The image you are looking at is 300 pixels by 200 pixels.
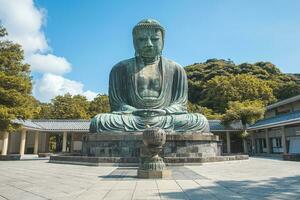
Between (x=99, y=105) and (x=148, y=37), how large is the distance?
80.0ft

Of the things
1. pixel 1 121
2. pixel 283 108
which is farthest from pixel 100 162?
pixel 283 108

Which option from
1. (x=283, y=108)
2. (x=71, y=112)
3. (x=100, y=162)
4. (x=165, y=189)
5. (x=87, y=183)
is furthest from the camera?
(x=71, y=112)

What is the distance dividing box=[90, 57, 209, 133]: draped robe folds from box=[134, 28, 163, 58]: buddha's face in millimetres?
530

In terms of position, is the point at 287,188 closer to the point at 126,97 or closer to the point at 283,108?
the point at 126,97

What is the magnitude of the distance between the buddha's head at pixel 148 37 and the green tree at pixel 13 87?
642cm

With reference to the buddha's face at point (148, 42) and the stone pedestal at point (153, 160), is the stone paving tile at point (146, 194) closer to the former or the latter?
the stone pedestal at point (153, 160)

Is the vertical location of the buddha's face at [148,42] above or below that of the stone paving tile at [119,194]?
above

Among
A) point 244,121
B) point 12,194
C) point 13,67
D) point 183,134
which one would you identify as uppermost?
point 13,67

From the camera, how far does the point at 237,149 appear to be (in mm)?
33469

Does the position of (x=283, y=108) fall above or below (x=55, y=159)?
above

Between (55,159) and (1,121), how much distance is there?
374 cm

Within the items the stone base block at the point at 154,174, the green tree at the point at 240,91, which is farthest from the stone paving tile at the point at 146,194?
the green tree at the point at 240,91

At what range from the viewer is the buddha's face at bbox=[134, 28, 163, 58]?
1522 cm

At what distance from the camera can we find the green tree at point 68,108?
3750 centimetres
